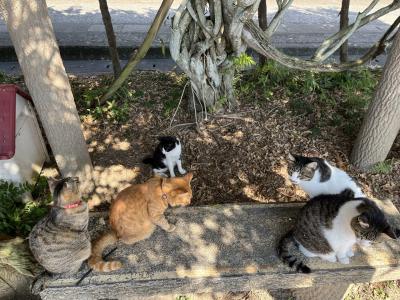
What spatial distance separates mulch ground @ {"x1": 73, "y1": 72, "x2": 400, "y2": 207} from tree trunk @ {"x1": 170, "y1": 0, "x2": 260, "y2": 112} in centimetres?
44

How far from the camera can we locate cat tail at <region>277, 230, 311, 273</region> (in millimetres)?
3068

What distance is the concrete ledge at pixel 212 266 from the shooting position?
3.04m

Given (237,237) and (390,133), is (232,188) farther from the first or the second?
(390,133)

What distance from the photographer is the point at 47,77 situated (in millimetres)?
3377

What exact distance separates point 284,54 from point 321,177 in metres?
2.06

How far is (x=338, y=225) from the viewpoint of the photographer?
9.09 ft

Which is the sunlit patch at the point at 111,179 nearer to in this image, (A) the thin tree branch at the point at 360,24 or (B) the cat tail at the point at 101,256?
(B) the cat tail at the point at 101,256

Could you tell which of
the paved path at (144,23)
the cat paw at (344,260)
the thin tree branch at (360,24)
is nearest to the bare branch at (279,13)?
the thin tree branch at (360,24)

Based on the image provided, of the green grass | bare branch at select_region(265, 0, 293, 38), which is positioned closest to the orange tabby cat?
bare branch at select_region(265, 0, 293, 38)

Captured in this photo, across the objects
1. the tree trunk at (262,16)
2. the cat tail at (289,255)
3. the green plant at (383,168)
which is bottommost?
the cat tail at (289,255)

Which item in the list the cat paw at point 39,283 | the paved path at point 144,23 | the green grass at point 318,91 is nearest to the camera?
the cat paw at point 39,283

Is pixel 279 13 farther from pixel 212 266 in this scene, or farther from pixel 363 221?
pixel 212 266

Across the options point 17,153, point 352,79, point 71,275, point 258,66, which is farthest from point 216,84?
point 71,275

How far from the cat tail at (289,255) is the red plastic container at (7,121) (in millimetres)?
2911
